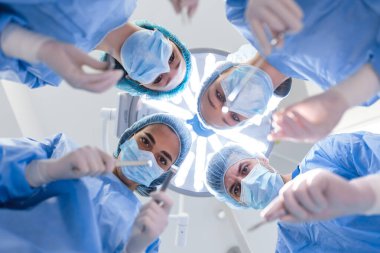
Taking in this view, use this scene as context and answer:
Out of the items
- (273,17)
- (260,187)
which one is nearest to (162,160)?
(260,187)

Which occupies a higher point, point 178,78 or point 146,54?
point 146,54

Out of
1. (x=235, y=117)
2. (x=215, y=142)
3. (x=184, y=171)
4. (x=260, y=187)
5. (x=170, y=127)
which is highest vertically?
(x=235, y=117)

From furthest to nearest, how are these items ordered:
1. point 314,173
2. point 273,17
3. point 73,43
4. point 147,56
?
point 147,56, point 73,43, point 314,173, point 273,17

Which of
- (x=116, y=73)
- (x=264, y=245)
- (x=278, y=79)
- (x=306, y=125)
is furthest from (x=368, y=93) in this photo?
(x=264, y=245)

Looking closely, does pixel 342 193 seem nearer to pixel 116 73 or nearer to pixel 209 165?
pixel 116 73

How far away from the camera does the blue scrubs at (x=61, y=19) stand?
3.45 feet

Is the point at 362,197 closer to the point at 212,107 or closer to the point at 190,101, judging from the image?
the point at 212,107

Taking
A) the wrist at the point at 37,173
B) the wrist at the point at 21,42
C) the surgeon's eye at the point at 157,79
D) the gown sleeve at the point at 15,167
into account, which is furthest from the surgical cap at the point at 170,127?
the wrist at the point at 21,42

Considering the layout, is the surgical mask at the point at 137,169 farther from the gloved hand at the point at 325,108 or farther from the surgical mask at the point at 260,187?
the gloved hand at the point at 325,108

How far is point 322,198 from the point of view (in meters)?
0.97

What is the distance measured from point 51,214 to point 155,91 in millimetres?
785

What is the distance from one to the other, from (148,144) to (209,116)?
12.1 inches

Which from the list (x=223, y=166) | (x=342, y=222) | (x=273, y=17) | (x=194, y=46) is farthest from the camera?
(x=194, y=46)

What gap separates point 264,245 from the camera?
232 cm
